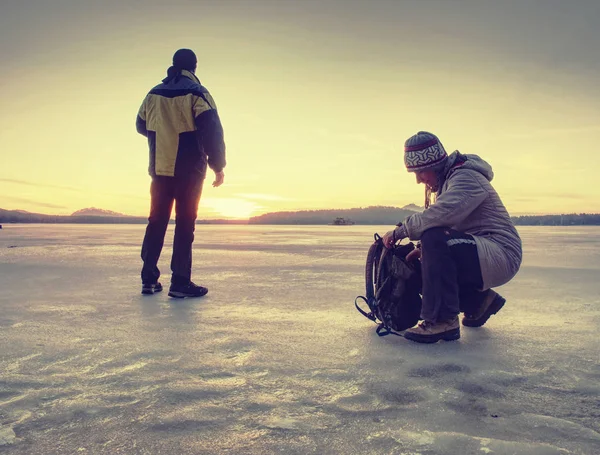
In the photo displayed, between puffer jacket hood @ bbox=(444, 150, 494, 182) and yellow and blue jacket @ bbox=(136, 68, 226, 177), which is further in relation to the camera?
yellow and blue jacket @ bbox=(136, 68, 226, 177)

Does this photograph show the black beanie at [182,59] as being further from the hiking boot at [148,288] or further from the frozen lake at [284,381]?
the frozen lake at [284,381]

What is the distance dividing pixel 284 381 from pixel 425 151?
5.63 ft

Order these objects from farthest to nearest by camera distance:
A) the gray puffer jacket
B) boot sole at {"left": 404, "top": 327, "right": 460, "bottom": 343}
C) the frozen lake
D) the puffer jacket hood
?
the puffer jacket hood
the gray puffer jacket
boot sole at {"left": 404, "top": 327, "right": 460, "bottom": 343}
the frozen lake

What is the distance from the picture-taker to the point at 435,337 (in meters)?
2.71

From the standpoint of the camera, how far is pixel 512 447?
139 centimetres

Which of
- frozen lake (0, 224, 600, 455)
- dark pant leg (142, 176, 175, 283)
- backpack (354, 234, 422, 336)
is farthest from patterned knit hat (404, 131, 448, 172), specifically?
dark pant leg (142, 176, 175, 283)

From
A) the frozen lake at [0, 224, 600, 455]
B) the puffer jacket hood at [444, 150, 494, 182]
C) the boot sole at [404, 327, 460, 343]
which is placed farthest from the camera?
the puffer jacket hood at [444, 150, 494, 182]

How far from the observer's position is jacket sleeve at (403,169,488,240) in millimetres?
2779

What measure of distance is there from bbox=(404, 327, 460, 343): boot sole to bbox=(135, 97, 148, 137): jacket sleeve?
3.22 m

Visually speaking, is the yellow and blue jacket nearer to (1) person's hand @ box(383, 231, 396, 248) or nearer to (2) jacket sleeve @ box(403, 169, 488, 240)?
(1) person's hand @ box(383, 231, 396, 248)

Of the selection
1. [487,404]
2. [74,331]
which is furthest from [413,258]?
[74,331]

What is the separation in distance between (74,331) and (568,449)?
2638mm

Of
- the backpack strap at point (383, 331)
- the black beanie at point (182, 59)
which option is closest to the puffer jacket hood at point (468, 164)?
the backpack strap at point (383, 331)

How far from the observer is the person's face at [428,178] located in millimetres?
3035
